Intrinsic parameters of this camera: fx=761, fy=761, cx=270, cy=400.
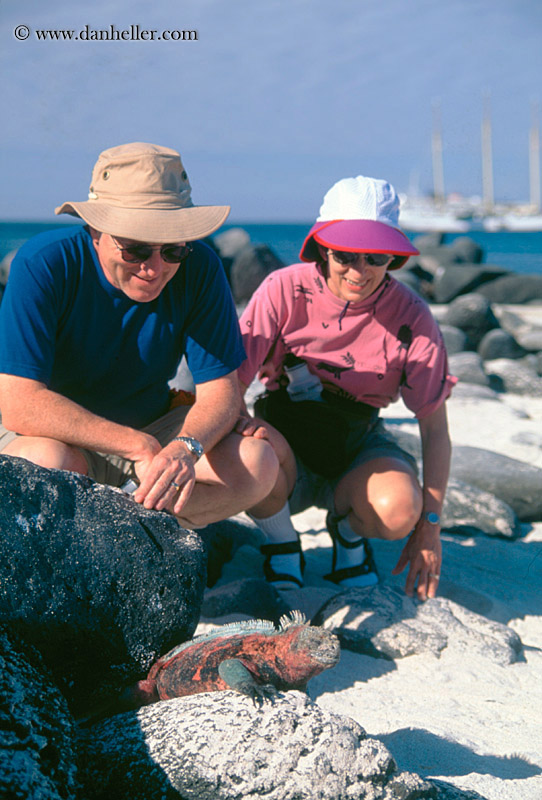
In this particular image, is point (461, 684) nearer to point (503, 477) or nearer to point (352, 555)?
point (352, 555)

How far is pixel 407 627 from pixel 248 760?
4.74ft


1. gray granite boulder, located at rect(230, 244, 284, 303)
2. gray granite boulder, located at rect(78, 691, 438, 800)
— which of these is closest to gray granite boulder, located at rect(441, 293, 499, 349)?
gray granite boulder, located at rect(230, 244, 284, 303)

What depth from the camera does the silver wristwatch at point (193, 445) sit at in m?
2.77

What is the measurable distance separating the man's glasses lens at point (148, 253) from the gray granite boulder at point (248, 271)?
36.5 feet

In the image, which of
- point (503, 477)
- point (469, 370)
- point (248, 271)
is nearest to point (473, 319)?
point (469, 370)

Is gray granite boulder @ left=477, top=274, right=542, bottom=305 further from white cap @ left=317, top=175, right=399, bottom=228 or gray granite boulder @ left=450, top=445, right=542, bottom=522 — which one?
white cap @ left=317, top=175, right=399, bottom=228

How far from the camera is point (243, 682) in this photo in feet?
6.43

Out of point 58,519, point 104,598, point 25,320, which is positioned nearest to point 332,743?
point 104,598

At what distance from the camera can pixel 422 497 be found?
341 cm

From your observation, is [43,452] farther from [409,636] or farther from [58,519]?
[409,636]

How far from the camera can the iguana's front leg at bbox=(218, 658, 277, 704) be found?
1.93m

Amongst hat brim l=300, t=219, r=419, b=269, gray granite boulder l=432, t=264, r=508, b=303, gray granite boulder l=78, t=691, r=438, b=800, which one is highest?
hat brim l=300, t=219, r=419, b=269

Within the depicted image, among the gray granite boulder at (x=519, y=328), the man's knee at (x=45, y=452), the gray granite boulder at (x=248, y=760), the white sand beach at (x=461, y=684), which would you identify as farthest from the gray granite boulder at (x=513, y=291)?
the gray granite boulder at (x=248, y=760)

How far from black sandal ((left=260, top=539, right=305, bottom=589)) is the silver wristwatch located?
0.93 m
